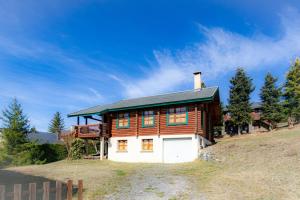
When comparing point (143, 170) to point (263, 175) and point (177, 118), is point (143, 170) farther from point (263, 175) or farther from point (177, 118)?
point (263, 175)

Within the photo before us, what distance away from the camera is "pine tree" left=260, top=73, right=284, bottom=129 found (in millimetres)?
48781

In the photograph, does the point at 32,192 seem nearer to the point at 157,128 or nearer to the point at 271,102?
the point at 157,128

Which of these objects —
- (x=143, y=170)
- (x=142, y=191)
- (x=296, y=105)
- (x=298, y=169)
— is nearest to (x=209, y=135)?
(x=143, y=170)

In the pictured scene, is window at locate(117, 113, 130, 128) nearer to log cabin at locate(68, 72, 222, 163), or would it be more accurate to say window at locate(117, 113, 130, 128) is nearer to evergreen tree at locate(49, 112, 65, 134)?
log cabin at locate(68, 72, 222, 163)

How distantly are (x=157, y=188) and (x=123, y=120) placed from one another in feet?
47.5

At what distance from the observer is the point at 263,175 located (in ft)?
55.2

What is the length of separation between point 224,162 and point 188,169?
2819 mm

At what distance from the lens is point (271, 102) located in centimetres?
4962

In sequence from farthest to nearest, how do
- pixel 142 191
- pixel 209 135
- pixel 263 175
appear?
pixel 209 135, pixel 263 175, pixel 142 191

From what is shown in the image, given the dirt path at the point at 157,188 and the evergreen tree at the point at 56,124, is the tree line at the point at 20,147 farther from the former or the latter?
the evergreen tree at the point at 56,124

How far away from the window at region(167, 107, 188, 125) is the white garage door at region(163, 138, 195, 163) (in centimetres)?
156

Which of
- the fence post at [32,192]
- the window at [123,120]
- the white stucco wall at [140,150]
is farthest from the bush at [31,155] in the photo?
the fence post at [32,192]

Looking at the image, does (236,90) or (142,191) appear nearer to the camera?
(142,191)

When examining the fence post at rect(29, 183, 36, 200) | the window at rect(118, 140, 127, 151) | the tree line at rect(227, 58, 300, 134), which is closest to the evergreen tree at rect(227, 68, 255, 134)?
the tree line at rect(227, 58, 300, 134)
